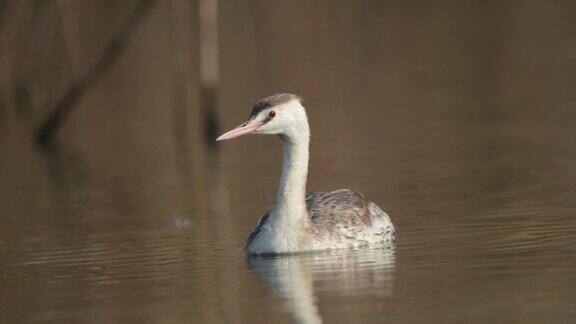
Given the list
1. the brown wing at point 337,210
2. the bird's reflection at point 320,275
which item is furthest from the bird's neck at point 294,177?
the bird's reflection at point 320,275

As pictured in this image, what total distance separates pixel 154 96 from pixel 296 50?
28.8 ft

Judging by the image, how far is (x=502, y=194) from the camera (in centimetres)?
2023

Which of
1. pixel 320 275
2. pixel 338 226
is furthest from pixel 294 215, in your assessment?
pixel 320 275

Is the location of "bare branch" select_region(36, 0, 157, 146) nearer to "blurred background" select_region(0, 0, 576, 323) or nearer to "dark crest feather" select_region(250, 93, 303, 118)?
"blurred background" select_region(0, 0, 576, 323)

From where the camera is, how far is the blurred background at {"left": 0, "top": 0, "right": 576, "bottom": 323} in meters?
14.2

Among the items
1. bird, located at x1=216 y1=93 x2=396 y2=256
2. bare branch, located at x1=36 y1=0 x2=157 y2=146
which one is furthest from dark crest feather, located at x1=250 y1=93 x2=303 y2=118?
bare branch, located at x1=36 y1=0 x2=157 y2=146

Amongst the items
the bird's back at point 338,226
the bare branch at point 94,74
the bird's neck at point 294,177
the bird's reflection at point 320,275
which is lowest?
the bird's reflection at point 320,275

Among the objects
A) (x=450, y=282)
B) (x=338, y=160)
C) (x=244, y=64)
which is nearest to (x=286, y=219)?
(x=450, y=282)

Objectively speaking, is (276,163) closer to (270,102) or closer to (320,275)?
(270,102)

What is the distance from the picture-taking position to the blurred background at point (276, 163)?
1420 cm

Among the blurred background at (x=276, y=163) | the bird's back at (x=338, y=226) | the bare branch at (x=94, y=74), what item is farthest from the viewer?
the bare branch at (x=94, y=74)

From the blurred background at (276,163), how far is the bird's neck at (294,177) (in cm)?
61

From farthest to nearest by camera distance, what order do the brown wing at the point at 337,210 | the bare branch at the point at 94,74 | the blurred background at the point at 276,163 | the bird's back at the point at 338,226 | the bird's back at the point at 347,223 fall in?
the bare branch at the point at 94,74, the brown wing at the point at 337,210, the bird's back at the point at 347,223, the bird's back at the point at 338,226, the blurred background at the point at 276,163

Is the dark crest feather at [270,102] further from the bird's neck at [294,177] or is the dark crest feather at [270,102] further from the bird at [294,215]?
the bird's neck at [294,177]
